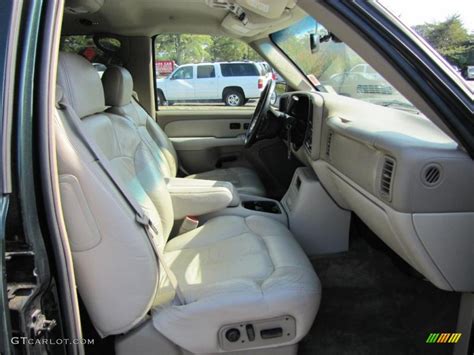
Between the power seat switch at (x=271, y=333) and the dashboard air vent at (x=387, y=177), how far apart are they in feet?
1.72

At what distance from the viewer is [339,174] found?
1719 mm

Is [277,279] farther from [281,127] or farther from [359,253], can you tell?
[281,127]

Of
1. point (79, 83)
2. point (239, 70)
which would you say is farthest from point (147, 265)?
point (239, 70)

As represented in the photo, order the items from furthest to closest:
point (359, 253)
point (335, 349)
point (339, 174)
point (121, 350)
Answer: point (359, 253)
point (339, 174)
point (335, 349)
point (121, 350)

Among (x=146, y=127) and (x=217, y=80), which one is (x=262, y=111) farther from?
(x=217, y=80)

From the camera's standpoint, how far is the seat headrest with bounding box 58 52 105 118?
1343mm

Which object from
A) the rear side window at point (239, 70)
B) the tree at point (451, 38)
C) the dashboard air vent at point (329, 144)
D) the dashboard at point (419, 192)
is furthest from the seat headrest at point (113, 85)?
the rear side window at point (239, 70)

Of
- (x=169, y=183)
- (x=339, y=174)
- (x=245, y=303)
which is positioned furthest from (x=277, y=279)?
(x=169, y=183)

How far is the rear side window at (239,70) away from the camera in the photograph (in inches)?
242

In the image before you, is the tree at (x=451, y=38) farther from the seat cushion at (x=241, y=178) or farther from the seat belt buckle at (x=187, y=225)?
the seat cushion at (x=241, y=178)

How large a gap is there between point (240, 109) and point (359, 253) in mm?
1914

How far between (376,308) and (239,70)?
566 centimetres

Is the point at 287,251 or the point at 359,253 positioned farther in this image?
the point at 359,253

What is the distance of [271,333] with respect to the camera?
4.42 ft
